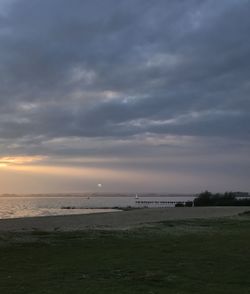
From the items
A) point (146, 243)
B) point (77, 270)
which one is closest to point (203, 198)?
point (146, 243)

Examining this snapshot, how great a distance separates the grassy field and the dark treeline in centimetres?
9226

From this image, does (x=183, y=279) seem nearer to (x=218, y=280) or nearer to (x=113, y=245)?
(x=218, y=280)

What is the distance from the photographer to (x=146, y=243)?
20.1 meters

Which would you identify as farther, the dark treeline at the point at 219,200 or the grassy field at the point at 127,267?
the dark treeline at the point at 219,200

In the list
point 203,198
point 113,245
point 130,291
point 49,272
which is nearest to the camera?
point 130,291

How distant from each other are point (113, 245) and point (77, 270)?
698 centimetres

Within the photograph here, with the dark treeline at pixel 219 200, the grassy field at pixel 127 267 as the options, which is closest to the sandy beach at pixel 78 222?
the grassy field at pixel 127 267

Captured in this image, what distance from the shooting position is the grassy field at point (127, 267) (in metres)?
10.1

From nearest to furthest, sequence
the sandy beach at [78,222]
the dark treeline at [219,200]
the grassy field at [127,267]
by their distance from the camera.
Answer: the grassy field at [127,267]
the sandy beach at [78,222]
the dark treeline at [219,200]

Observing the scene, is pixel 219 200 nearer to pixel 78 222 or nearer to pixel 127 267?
pixel 78 222

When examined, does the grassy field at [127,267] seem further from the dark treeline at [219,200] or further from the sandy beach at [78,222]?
the dark treeline at [219,200]

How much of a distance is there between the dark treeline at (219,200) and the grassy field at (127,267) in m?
92.3

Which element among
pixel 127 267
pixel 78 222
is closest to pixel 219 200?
pixel 78 222

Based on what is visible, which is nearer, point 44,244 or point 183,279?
point 183,279
